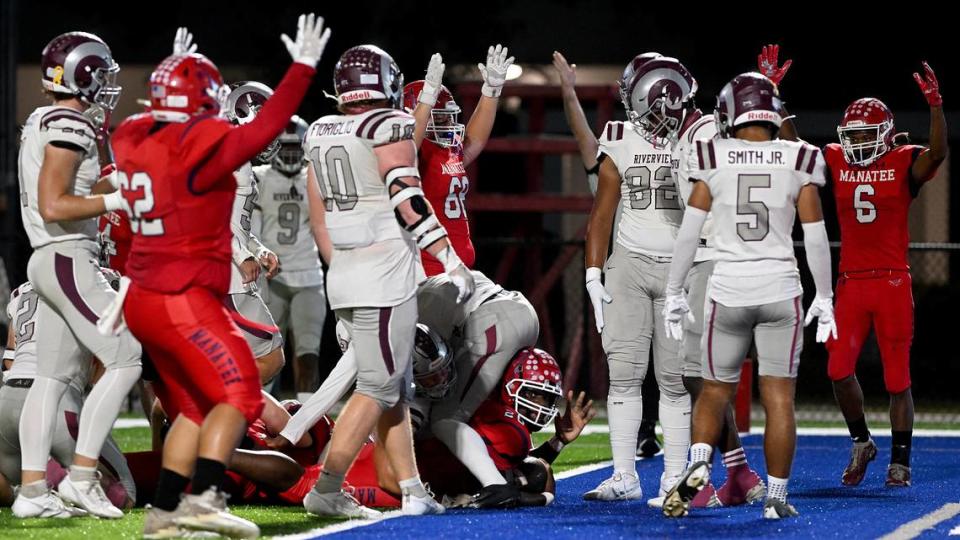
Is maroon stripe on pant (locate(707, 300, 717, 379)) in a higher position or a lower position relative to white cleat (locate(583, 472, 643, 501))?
higher

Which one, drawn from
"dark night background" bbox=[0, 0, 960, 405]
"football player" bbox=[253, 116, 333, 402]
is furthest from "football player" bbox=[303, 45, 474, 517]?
"dark night background" bbox=[0, 0, 960, 405]

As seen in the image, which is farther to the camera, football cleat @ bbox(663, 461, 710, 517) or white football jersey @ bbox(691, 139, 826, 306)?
white football jersey @ bbox(691, 139, 826, 306)

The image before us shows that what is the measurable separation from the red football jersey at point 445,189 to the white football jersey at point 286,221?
3.14m

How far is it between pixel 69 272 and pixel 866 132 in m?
4.00

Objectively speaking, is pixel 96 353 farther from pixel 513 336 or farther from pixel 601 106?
pixel 601 106

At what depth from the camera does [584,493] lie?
23.5ft

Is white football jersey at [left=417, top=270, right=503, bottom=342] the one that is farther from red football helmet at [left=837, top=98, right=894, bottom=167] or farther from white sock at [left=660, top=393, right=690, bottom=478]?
red football helmet at [left=837, top=98, right=894, bottom=167]

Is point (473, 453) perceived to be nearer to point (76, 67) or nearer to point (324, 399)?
point (324, 399)

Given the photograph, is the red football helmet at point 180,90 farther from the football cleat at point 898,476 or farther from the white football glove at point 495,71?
the football cleat at point 898,476

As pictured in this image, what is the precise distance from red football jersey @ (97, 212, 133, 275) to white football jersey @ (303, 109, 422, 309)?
6.02ft

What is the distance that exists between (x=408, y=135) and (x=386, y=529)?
1.48 meters

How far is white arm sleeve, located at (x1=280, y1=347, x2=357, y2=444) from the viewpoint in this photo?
6.37 m

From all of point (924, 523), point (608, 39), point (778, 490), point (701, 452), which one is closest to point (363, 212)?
point (701, 452)

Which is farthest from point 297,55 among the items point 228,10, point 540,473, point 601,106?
point 228,10
